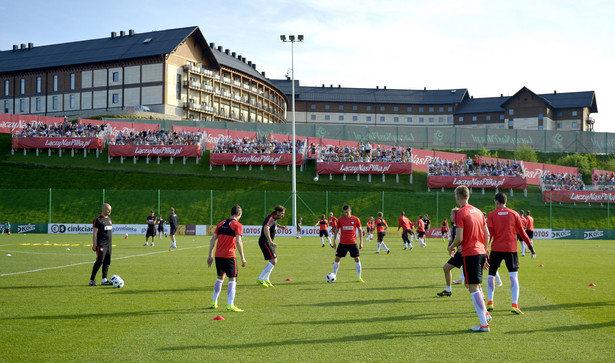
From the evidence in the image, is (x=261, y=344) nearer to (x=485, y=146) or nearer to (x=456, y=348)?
(x=456, y=348)

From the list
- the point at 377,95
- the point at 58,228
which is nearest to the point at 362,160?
the point at 58,228

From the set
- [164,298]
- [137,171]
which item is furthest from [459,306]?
[137,171]

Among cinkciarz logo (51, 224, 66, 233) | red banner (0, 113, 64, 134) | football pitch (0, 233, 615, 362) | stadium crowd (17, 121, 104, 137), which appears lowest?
cinkciarz logo (51, 224, 66, 233)

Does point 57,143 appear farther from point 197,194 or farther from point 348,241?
point 348,241

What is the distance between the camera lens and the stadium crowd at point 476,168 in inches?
2111

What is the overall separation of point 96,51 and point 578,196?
232 ft

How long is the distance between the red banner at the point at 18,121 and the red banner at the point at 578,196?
5254 cm

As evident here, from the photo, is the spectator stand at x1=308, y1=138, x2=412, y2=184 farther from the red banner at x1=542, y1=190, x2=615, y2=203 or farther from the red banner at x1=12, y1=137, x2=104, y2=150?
the red banner at x1=12, y1=137, x2=104, y2=150

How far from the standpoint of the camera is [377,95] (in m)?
115

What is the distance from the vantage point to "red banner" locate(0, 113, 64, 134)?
60938 mm

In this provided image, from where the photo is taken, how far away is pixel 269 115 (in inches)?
4080

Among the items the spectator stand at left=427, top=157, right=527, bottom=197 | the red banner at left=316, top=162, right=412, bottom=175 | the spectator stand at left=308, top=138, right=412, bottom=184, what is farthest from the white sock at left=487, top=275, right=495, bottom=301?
the red banner at left=316, top=162, right=412, bottom=175

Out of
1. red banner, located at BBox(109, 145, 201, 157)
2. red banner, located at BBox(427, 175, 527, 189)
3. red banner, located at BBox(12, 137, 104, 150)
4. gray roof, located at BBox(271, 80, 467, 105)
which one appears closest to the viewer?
red banner, located at BBox(427, 175, 527, 189)

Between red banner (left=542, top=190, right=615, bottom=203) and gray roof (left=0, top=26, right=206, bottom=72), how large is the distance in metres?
53.8
